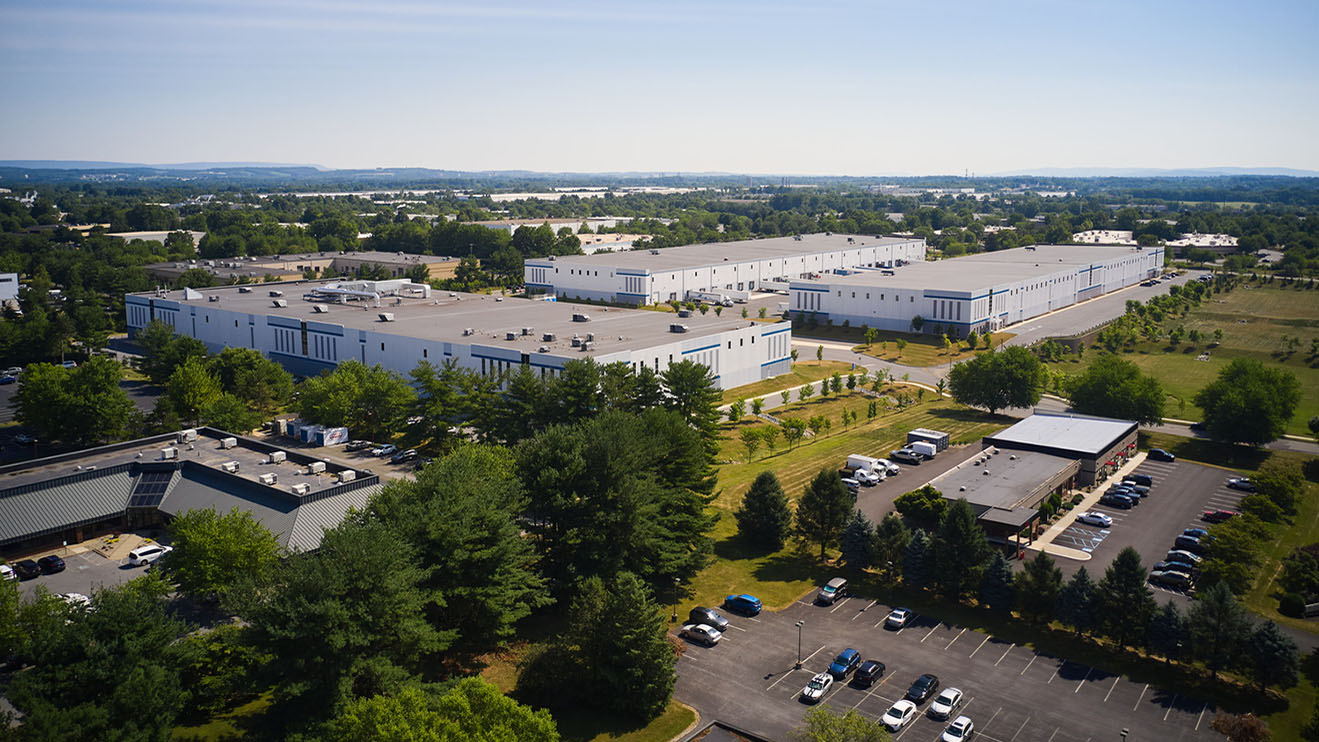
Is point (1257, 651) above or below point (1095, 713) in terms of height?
above

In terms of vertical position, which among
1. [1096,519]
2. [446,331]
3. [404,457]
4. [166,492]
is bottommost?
[1096,519]

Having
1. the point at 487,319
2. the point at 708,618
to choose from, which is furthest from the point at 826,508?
Result: the point at 487,319

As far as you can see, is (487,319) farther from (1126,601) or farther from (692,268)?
(1126,601)

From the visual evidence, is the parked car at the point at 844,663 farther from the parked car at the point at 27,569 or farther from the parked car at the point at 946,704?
the parked car at the point at 27,569

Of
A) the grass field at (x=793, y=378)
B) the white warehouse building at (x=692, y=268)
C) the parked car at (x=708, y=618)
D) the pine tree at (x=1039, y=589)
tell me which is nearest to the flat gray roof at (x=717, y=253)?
the white warehouse building at (x=692, y=268)

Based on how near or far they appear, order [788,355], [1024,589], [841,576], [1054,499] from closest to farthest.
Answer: [1024,589] → [841,576] → [1054,499] → [788,355]

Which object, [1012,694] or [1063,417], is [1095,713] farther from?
[1063,417]

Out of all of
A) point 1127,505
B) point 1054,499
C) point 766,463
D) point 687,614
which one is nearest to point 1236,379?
point 1127,505
